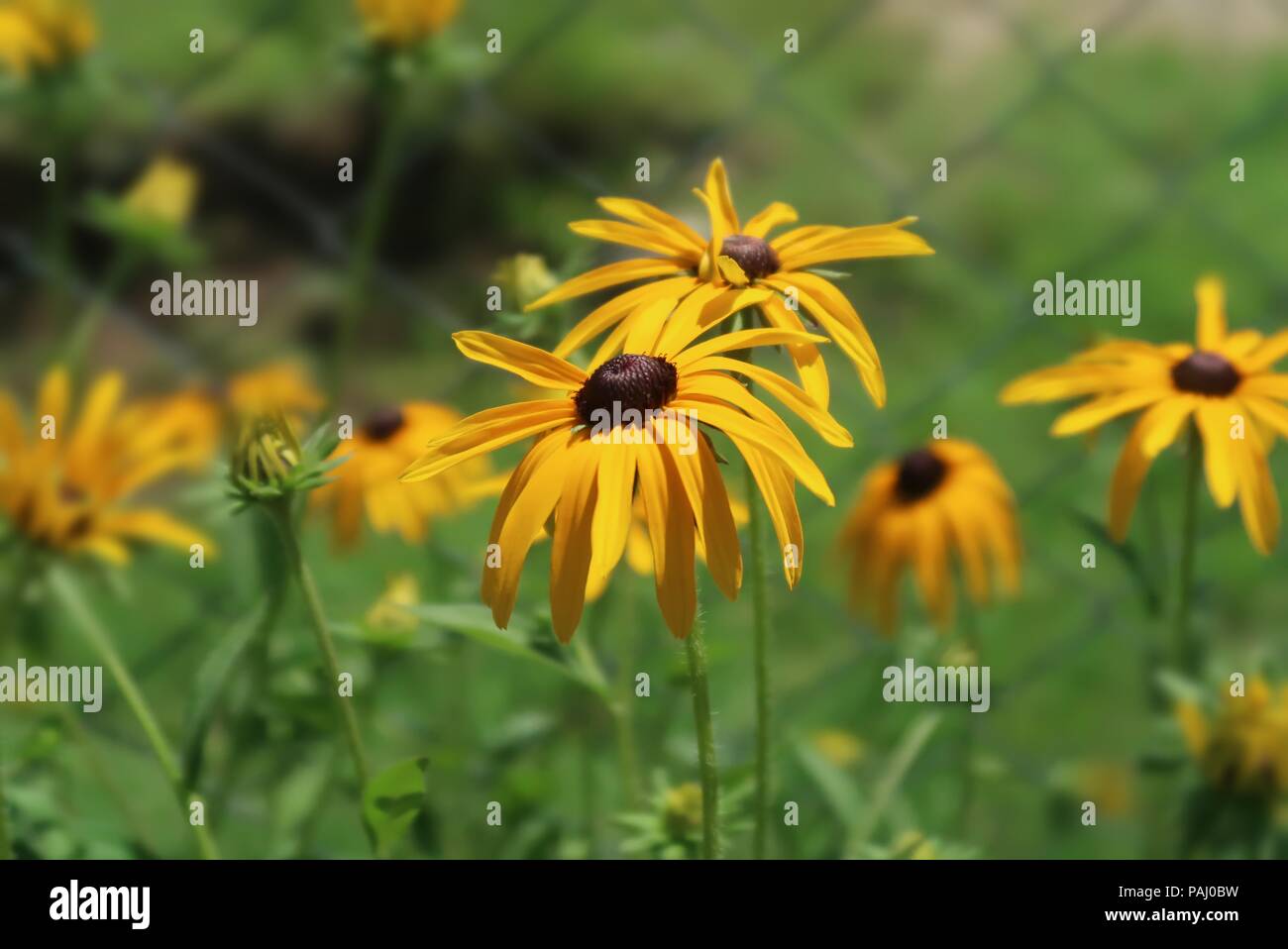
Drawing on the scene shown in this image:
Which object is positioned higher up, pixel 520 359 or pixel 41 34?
pixel 41 34

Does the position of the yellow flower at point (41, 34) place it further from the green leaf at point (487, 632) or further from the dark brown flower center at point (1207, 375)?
the dark brown flower center at point (1207, 375)

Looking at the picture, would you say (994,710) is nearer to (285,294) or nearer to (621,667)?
(621,667)

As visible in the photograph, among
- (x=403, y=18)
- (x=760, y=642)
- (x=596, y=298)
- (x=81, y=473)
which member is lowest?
(x=760, y=642)

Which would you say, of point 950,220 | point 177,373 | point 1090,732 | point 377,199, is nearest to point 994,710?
point 1090,732

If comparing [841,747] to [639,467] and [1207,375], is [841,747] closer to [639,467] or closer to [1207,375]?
[1207,375]

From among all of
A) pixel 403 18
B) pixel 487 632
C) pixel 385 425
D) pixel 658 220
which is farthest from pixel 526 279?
pixel 403 18

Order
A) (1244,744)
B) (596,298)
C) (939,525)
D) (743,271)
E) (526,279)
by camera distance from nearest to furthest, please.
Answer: (743,271) < (526,279) < (1244,744) < (939,525) < (596,298)

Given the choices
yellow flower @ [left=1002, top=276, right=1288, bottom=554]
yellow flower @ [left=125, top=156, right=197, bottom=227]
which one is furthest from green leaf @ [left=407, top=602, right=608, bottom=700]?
yellow flower @ [left=125, top=156, right=197, bottom=227]
